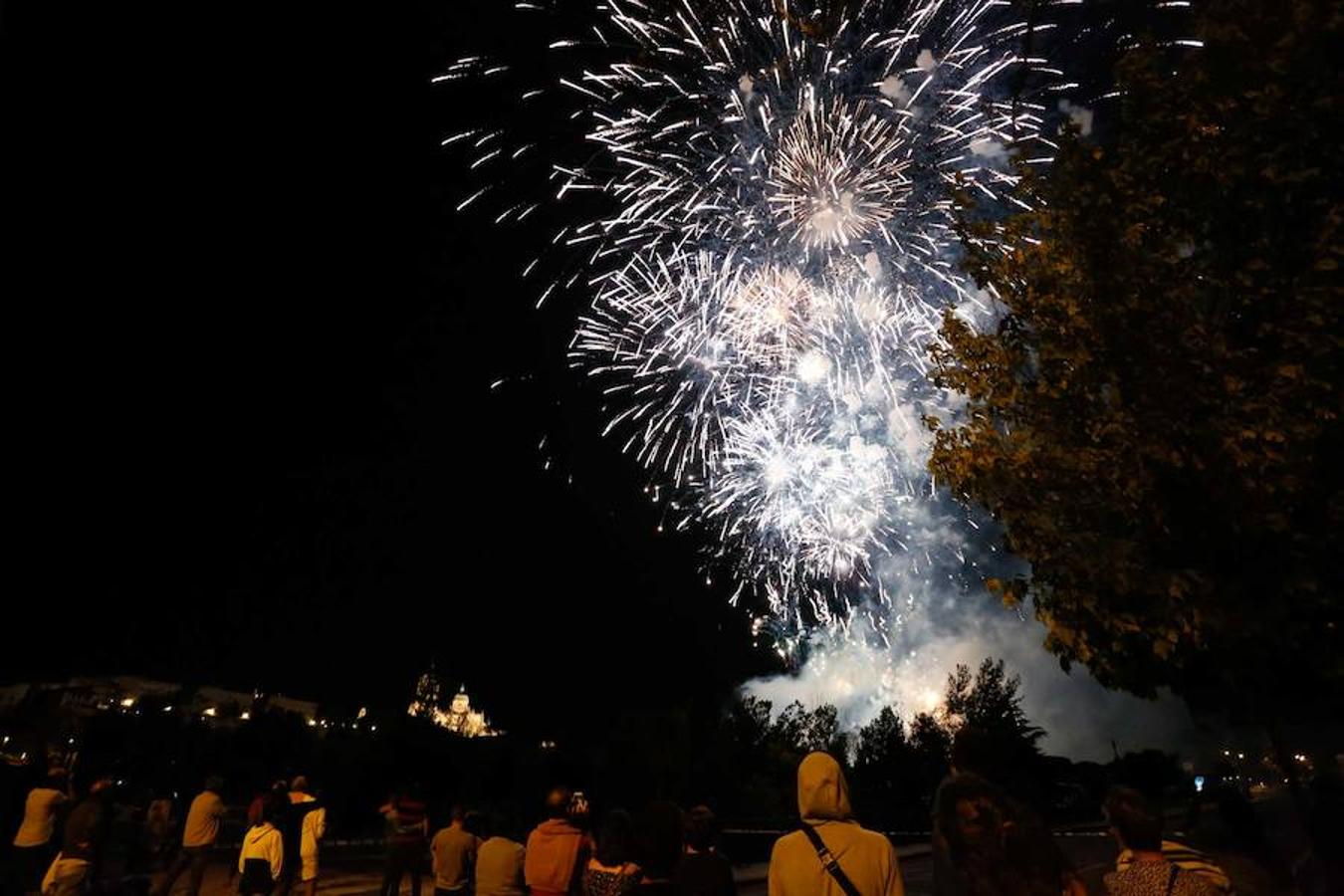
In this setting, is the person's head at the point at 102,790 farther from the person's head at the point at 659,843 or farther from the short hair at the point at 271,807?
the person's head at the point at 659,843

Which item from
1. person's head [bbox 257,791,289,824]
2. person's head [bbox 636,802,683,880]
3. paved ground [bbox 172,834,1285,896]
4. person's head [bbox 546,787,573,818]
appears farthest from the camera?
paved ground [bbox 172,834,1285,896]

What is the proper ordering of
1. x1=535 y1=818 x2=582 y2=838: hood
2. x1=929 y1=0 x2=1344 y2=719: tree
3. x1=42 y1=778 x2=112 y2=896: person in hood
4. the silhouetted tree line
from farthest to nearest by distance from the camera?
1. the silhouetted tree line
2. x1=42 y1=778 x2=112 y2=896: person in hood
3. x1=929 y1=0 x2=1344 y2=719: tree
4. x1=535 y1=818 x2=582 y2=838: hood

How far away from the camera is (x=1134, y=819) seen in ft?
13.3

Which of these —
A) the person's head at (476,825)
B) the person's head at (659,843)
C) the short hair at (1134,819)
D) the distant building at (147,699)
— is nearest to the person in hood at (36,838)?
the person's head at (476,825)

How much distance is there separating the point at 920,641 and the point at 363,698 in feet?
138

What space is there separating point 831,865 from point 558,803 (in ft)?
10.6

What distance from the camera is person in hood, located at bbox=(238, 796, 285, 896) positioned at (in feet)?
27.6

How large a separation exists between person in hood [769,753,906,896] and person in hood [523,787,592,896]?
8.67ft

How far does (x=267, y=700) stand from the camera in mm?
53281

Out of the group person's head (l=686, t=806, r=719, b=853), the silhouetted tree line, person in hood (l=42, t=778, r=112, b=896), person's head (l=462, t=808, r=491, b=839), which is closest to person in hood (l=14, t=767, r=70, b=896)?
person in hood (l=42, t=778, r=112, b=896)

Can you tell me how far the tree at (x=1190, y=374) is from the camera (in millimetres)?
7035

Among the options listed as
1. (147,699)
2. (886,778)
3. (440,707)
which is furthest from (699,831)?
(440,707)

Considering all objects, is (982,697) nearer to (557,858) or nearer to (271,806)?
(271,806)

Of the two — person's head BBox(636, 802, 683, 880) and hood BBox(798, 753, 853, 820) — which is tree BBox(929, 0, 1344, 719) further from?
person's head BBox(636, 802, 683, 880)
